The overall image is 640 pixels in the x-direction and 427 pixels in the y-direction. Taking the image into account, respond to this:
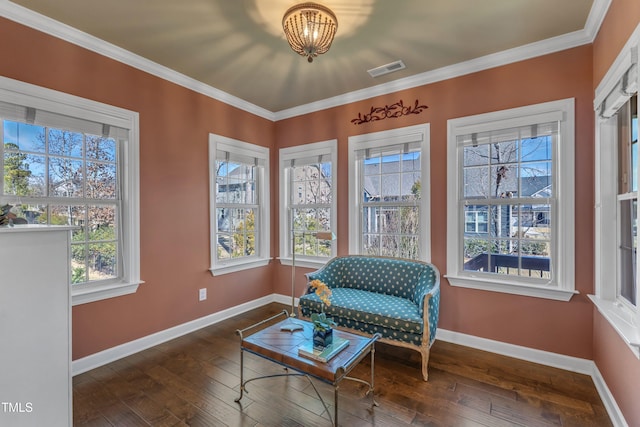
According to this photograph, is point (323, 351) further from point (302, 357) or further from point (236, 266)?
point (236, 266)

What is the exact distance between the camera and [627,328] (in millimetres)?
1719

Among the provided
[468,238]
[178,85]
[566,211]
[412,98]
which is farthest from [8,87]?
[566,211]

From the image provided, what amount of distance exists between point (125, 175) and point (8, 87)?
96 centimetres

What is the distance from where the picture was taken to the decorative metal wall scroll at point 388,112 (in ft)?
10.9

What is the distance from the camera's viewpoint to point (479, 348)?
9.54ft

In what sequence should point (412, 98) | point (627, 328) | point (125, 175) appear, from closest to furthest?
1. point (627, 328)
2. point (125, 175)
3. point (412, 98)

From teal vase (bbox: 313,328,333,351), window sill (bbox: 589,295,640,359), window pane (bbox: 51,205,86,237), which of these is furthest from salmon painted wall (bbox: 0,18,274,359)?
window sill (bbox: 589,295,640,359)

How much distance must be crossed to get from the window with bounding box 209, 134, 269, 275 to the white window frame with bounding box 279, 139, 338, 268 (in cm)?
23

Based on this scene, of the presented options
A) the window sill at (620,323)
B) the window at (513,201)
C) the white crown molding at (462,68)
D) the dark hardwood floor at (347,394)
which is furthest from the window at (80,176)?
the window sill at (620,323)

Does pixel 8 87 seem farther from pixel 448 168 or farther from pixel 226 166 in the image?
pixel 448 168

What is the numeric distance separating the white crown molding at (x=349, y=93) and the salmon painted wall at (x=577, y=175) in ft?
0.23

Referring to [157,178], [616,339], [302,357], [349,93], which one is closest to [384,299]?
[302,357]

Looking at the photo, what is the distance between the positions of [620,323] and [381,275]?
1.87 metres

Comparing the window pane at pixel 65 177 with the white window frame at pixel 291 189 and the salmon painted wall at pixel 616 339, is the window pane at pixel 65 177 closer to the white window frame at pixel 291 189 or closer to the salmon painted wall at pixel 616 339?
the white window frame at pixel 291 189
